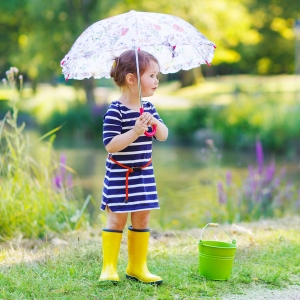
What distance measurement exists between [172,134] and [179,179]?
6.36 meters

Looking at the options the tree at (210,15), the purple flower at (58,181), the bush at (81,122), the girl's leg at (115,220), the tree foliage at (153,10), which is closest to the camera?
the girl's leg at (115,220)

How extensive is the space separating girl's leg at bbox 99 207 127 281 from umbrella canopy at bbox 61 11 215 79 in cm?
92

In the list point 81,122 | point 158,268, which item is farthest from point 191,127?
point 158,268

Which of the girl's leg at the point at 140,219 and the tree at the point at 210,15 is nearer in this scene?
the girl's leg at the point at 140,219

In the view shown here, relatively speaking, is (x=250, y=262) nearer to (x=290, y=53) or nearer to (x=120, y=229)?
(x=120, y=229)

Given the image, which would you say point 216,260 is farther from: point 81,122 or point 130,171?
point 81,122

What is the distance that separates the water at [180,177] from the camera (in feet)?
24.8

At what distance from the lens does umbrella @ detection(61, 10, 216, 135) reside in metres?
3.53

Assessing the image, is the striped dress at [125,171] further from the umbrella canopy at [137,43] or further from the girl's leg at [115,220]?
the umbrella canopy at [137,43]

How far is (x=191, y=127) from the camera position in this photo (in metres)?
17.6

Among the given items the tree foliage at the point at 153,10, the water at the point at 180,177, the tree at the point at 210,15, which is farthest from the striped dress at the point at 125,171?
the tree at the point at 210,15

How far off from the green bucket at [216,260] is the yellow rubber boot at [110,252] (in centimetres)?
54

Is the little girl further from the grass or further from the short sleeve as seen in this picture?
the grass

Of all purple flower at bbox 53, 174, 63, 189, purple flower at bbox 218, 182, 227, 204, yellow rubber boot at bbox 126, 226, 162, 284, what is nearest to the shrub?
purple flower at bbox 218, 182, 227, 204
